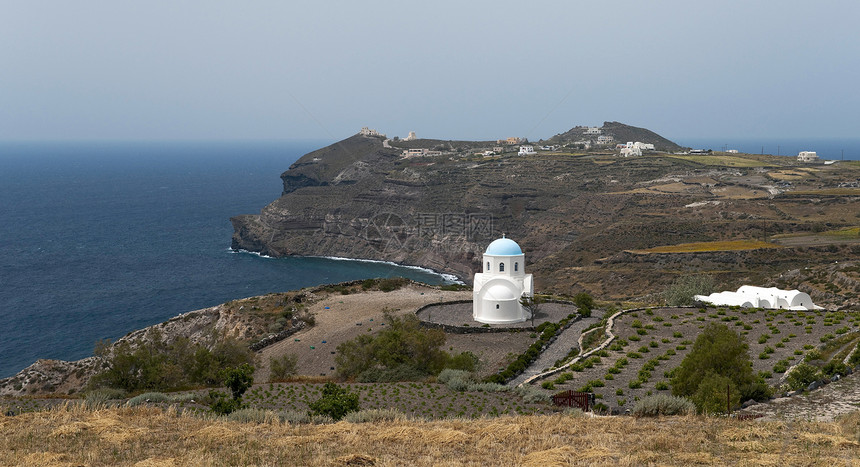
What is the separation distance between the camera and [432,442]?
15102 mm

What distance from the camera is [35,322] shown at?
218 ft

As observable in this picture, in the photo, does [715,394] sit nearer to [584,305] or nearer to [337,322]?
[584,305]

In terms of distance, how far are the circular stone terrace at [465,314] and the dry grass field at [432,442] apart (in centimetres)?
2299

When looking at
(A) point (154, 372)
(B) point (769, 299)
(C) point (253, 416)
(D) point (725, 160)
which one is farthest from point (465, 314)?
(D) point (725, 160)

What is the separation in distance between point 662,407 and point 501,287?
2338cm

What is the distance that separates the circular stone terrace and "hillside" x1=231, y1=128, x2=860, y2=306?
18.6 m

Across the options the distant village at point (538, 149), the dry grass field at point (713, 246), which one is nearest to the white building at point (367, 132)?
the distant village at point (538, 149)

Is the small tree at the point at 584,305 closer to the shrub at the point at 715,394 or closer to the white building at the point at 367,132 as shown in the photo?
the shrub at the point at 715,394

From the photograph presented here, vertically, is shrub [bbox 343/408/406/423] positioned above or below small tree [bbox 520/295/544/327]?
above

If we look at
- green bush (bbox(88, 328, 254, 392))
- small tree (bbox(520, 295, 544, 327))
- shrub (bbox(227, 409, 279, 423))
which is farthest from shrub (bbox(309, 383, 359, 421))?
small tree (bbox(520, 295, 544, 327))

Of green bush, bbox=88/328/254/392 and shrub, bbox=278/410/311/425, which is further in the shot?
green bush, bbox=88/328/254/392

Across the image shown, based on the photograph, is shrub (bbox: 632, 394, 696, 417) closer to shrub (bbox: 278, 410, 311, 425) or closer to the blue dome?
shrub (bbox: 278, 410, 311, 425)

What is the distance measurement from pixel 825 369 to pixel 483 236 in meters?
84.5

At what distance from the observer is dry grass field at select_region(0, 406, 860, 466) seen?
13.7 metres
